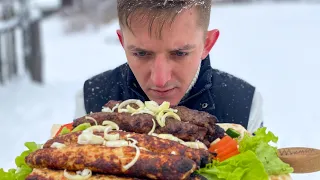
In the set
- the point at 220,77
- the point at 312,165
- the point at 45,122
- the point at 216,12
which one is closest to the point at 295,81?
the point at 45,122

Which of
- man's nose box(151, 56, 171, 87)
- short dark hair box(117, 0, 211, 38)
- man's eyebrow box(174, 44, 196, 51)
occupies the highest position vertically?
short dark hair box(117, 0, 211, 38)

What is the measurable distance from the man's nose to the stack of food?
0.50 ft

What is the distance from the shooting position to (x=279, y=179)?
9.96 ft

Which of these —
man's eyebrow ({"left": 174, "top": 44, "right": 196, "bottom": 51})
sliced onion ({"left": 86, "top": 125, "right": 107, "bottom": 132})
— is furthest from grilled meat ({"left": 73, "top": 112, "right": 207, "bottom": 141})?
man's eyebrow ({"left": 174, "top": 44, "right": 196, "bottom": 51})

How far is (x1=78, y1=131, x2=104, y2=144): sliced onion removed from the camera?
8.77 ft

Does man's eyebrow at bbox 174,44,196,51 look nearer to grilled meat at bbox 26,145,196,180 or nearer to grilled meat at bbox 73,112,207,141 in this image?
grilled meat at bbox 73,112,207,141

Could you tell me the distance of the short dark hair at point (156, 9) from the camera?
3.23 metres

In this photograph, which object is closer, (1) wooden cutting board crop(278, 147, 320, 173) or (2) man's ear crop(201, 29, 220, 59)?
(1) wooden cutting board crop(278, 147, 320, 173)

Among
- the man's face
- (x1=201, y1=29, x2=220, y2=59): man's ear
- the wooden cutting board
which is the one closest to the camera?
the man's face

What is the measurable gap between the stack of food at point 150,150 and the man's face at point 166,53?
24 cm

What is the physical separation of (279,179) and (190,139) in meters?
0.56

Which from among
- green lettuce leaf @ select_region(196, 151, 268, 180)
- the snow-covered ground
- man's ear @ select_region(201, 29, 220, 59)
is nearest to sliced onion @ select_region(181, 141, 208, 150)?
green lettuce leaf @ select_region(196, 151, 268, 180)

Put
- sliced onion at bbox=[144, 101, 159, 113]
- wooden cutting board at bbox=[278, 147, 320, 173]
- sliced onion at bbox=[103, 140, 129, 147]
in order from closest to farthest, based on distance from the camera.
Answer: sliced onion at bbox=[103, 140, 129, 147] → sliced onion at bbox=[144, 101, 159, 113] → wooden cutting board at bbox=[278, 147, 320, 173]

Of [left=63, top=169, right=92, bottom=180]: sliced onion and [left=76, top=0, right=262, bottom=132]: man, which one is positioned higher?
[left=76, top=0, right=262, bottom=132]: man
